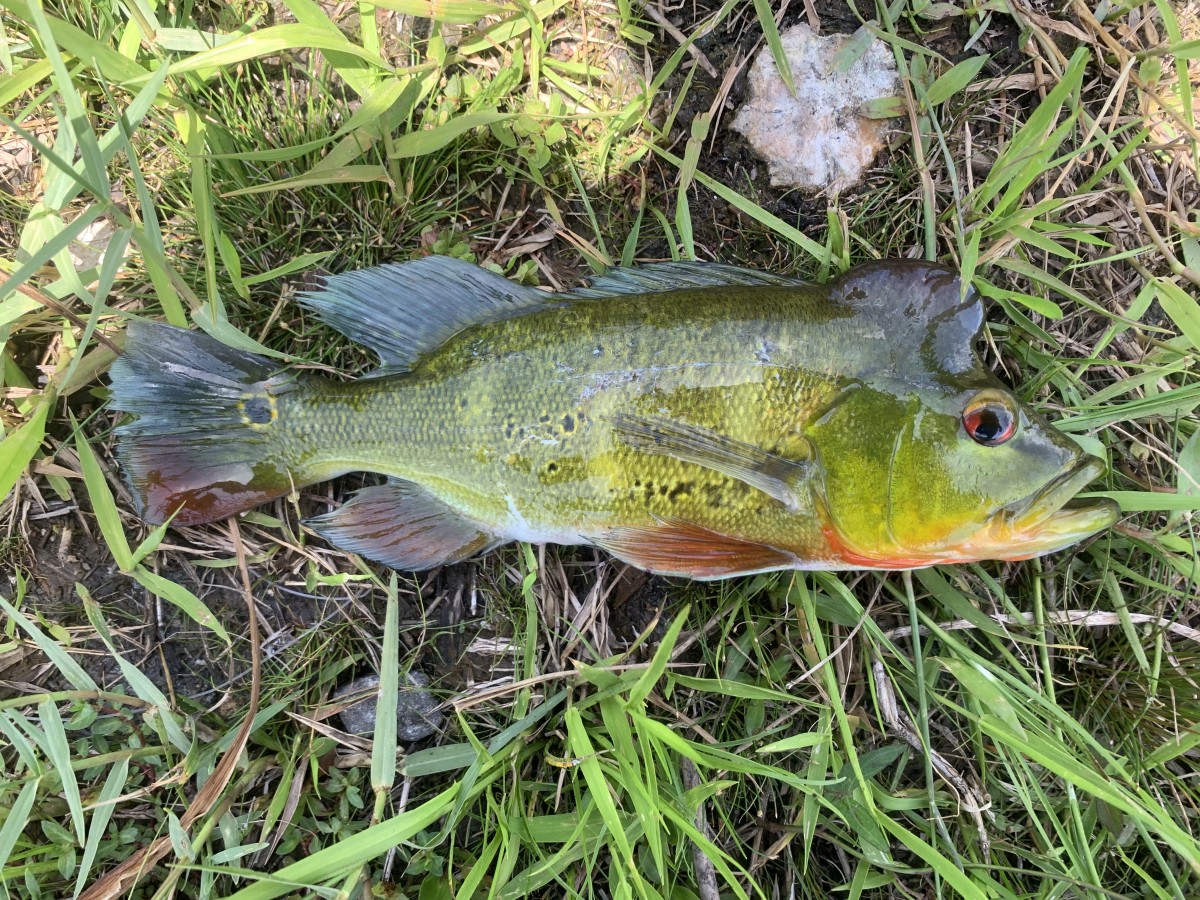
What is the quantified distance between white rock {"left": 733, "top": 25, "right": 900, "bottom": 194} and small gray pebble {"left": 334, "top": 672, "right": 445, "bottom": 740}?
239cm

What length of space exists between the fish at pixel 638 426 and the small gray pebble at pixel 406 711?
486 mm

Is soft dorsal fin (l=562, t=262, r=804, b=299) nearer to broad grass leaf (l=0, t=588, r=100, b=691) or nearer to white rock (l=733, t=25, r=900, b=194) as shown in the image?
white rock (l=733, t=25, r=900, b=194)

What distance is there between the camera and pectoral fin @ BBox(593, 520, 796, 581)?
2318 mm

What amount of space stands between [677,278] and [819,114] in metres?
0.92

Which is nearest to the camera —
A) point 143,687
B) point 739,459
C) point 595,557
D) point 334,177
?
point 739,459

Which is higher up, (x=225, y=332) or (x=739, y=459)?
(x=225, y=332)

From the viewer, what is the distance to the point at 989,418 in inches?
84.5

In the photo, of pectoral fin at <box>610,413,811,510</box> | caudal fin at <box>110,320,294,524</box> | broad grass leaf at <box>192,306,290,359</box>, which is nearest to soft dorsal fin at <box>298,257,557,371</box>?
broad grass leaf at <box>192,306,290,359</box>

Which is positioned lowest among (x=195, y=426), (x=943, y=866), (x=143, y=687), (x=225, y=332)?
(x=943, y=866)

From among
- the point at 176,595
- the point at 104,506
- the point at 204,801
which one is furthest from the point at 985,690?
the point at 104,506

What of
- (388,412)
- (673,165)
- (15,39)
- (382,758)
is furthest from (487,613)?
(15,39)

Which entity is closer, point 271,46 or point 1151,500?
point 271,46

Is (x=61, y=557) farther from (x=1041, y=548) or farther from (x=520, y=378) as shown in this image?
(x=1041, y=548)

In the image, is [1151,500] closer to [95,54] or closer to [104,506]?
[104,506]
